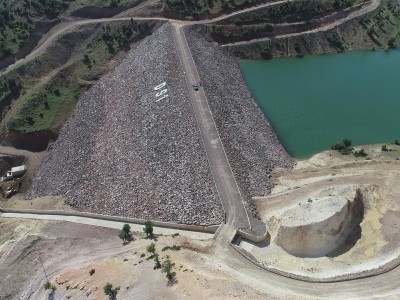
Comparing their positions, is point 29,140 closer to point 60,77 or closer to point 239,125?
point 60,77

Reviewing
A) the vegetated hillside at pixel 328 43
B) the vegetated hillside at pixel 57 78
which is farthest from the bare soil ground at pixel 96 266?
the vegetated hillside at pixel 328 43

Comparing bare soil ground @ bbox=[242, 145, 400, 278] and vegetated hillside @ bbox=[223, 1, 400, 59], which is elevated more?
vegetated hillside @ bbox=[223, 1, 400, 59]

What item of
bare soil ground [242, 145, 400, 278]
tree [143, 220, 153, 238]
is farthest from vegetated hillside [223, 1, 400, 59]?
tree [143, 220, 153, 238]

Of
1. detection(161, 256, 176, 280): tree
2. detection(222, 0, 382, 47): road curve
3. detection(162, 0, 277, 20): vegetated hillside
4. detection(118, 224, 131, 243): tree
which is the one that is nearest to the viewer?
detection(161, 256, 176, 280): tree

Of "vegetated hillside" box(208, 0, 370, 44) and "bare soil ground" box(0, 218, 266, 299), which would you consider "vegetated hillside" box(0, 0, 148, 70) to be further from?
"bare soil ground" box(0, 218, 266, 299)

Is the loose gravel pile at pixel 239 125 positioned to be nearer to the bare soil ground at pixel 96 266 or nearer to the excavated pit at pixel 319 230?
the excavated pit at pixel 319 230

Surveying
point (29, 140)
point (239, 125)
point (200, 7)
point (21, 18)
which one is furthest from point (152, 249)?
point (21, 18)

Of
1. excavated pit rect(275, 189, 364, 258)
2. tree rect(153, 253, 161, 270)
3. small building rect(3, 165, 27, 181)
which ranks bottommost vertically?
excavated pit rect(275, 189, 364, 258)
